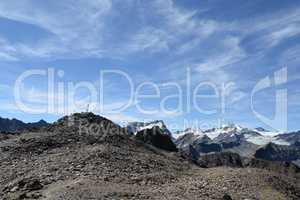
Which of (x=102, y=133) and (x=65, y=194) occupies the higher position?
(x=102, y=133)

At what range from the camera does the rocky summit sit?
25698 millimetres

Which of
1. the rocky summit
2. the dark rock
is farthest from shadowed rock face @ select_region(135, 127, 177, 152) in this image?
the dark rock

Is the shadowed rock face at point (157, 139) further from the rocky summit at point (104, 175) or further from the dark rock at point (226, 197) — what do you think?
the dark rock at point (226, 197)

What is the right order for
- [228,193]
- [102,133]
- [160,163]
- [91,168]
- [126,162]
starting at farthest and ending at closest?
[102,133] < [160,163] < [126,162] < [91,168] < [228,193]

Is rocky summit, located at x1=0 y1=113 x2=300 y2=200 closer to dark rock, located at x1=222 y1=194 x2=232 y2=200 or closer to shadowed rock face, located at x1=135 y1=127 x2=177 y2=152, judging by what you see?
dark rock, located at x1=222 y1=194 x2=232 y2=200

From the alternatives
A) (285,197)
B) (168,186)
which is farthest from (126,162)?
(285,197)

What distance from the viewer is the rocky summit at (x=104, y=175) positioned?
84.3 feet

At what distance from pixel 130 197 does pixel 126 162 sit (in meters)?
9.11

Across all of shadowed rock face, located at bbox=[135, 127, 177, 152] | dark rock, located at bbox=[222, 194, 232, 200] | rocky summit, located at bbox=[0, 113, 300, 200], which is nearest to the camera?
dark rock, located at bbox=[222, 194, 232, 200]

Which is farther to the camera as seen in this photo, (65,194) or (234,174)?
(234,174)

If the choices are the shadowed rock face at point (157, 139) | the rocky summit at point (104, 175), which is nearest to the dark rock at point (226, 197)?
the rocky summit at point (104, 175)

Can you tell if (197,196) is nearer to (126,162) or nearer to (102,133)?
(126,162)

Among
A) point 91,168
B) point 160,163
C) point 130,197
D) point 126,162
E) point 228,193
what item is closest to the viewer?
point 130,197

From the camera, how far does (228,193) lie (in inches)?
1069
